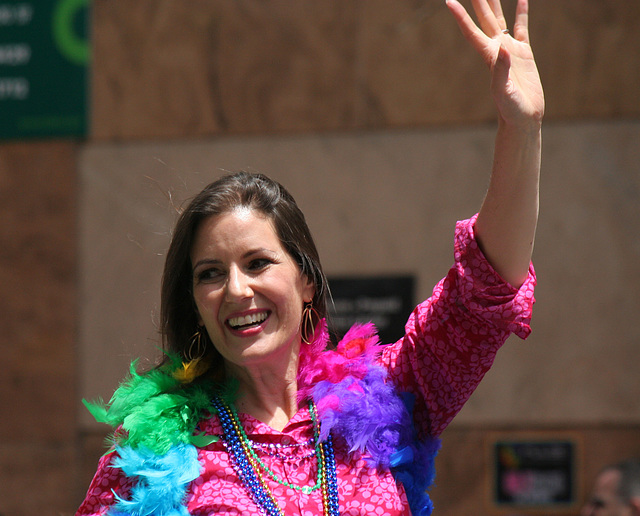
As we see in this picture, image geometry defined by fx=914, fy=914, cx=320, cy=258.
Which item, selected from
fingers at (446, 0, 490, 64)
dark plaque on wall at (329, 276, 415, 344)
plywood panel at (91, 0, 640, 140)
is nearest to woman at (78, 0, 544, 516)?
fingers at (446, 0, 490, 64)

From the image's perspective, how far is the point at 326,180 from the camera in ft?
14.9

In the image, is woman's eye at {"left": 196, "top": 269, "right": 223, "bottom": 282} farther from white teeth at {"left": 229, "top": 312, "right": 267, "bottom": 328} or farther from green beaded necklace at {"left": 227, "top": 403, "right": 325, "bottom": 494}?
green beaded necklace at {"left": 227, "top": 403, "right": 325, "bottom": 494}

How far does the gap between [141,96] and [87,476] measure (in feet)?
6.42

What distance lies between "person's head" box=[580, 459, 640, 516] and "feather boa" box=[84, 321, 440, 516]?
1168mm

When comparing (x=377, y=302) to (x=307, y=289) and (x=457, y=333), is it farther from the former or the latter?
(x=457, y=333)

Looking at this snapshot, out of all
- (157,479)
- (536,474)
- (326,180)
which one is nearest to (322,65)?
(326,180)

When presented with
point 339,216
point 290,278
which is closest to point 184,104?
point 339,216

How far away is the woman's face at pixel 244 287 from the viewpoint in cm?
207

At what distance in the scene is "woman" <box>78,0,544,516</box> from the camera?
6.13 feet

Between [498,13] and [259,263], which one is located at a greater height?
[498,13]

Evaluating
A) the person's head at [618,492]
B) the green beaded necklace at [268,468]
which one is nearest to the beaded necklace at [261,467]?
the green beaded necklace at [268,468]

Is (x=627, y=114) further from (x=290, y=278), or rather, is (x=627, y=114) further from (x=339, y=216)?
(x=290, y=278)

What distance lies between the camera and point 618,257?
4293mm

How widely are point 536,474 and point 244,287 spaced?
269 cm
